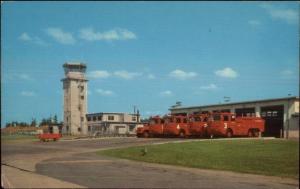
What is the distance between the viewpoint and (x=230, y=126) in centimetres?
4112

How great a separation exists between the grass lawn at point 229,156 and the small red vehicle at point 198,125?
11.2 m

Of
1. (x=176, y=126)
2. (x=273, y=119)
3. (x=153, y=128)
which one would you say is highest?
(x=273, y=119)

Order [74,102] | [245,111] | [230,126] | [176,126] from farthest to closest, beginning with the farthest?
[245,111]
[176,126]
[230,126]
[74,102]

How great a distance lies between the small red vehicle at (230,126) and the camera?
40812mm

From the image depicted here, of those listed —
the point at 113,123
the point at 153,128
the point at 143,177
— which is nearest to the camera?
the point at 143,177

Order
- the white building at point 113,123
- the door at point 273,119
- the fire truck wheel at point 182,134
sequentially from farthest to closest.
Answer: the white building at point 113,123
the door at point 273,119
the fire truck wheel at point 182,134

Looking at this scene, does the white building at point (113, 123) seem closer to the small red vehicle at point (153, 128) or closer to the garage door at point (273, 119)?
the garage door at point (273, 119)

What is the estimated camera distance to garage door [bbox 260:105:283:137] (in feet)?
166

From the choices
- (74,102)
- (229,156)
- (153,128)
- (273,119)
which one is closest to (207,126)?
(153,128)

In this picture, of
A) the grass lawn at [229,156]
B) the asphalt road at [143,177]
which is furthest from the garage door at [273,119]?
the asphalt road at [143,177]

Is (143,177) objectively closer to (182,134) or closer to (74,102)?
(74,102)

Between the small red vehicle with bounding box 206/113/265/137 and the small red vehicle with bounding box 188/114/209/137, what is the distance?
78 cm

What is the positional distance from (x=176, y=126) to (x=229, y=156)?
787 inches

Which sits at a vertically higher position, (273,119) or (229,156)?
(273,119)
